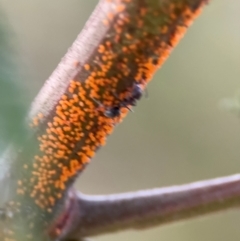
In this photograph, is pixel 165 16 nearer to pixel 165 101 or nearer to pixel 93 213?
pixel 93 213

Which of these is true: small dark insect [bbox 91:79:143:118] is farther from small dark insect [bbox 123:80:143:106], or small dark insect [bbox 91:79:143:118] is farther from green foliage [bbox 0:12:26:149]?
green foliage [bbox 0:12:26:149]

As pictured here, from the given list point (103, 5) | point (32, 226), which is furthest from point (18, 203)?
point (103, 5)

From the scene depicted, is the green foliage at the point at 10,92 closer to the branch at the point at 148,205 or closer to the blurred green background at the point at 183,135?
the branch at the point at 148,205

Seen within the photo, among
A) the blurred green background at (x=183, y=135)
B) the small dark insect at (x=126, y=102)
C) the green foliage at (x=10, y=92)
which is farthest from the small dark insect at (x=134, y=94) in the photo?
the blurred green background at (x=183, y=135)

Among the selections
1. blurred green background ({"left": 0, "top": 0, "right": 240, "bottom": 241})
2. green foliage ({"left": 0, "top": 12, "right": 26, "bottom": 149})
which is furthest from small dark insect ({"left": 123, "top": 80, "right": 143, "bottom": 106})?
blurred green background ({"left": 0, "top": 0, "right": 240, "bottom": 241})

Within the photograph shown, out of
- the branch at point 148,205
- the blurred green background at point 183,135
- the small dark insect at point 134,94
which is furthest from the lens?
the blurred green background at point 183,135
